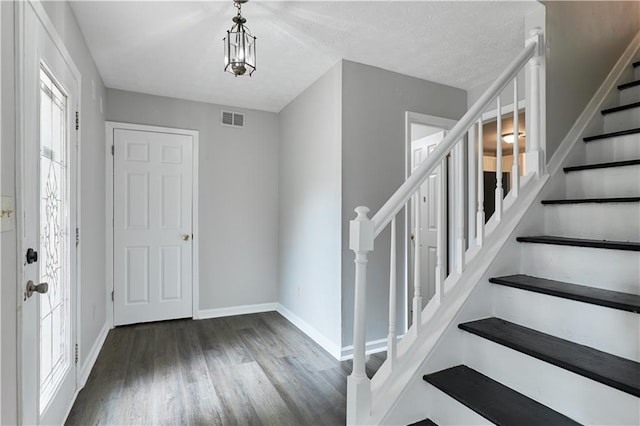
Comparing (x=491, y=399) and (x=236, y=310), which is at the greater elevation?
(x=491, y=399)

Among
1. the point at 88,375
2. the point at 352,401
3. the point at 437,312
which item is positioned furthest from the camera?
the point at 88,375

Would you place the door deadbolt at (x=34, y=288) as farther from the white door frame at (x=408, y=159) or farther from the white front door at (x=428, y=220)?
the white front door at (x=428, y=220)

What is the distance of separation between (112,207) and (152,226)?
1.42ft

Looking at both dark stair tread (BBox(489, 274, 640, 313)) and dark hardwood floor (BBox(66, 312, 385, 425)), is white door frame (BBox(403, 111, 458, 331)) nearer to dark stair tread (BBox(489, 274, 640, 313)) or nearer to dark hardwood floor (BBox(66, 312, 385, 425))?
dark hardwood floor (BBox(66, 312, 385, 425))

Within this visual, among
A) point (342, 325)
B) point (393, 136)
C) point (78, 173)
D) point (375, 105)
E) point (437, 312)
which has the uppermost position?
point (375, 105)

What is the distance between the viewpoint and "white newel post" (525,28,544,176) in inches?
78.5

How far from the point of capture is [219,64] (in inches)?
115

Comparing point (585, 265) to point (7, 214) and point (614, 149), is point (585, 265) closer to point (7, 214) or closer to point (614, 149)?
point (614, 149)

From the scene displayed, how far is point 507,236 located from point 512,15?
1540 millimetres

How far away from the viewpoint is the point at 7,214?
1290 millimetres

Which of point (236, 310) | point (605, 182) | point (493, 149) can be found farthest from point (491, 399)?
point (493, 149)

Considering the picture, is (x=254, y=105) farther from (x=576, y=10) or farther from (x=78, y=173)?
(x=576, y=10)

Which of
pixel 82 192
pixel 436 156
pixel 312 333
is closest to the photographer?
pixel 436 156

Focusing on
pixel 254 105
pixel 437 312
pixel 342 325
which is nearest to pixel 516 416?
pixel 437 312
